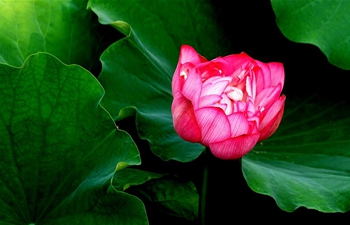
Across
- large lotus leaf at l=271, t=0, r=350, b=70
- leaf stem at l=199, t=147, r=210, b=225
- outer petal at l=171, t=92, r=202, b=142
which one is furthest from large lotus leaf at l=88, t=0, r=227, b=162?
large lotus leaf at l=271, t=0, r=350, b=70

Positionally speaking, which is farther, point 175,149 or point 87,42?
point 87,42

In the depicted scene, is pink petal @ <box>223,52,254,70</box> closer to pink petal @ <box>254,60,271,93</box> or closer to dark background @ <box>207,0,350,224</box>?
pink petal @ <box>254,60,271,93</box>

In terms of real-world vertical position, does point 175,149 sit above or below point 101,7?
below

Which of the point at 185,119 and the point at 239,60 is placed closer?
the point at 185,119

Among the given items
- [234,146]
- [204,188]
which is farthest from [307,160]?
[234,146]

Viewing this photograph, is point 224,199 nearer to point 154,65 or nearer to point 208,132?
point 154,65

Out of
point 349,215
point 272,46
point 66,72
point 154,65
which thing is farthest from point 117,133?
point 349,215

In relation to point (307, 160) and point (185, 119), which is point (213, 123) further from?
point (307, 160)

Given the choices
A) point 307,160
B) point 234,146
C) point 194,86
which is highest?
point 194,86
